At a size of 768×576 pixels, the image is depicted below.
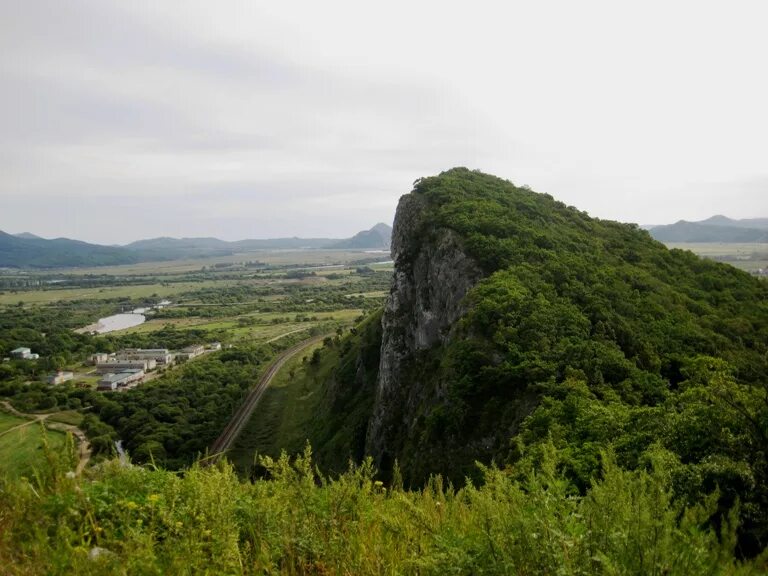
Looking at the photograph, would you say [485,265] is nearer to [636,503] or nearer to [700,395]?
[700,395]

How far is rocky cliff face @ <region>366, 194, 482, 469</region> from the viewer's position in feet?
88.9

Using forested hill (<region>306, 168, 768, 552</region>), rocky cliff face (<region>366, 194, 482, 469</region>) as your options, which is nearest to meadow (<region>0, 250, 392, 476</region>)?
forested hill (<region>306, 168, 768, 552</region>)

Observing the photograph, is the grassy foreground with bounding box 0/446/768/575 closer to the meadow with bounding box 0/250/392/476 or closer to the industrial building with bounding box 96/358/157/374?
the meadow with bounding box 0/250/392/476

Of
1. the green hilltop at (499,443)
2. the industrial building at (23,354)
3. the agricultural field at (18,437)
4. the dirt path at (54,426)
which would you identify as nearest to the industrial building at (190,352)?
the industrial building at (23,354)

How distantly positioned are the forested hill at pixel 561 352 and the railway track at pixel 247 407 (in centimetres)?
1646

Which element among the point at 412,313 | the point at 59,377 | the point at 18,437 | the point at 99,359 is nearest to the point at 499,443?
the point at 412,313

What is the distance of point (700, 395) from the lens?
11.9 metres

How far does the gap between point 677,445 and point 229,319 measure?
131410 millimetres

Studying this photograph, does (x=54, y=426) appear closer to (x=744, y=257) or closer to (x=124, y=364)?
(x=124, y=364)

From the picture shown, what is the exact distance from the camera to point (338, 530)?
510 centimetres

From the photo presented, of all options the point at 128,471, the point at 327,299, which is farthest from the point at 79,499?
the point at 327,299

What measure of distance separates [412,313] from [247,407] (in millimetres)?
30682

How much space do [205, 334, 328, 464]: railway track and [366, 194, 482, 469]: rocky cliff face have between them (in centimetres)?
1278

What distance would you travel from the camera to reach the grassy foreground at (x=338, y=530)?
11.8 ft
